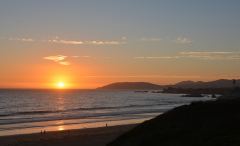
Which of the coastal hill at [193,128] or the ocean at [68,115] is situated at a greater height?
the coastal hill at [193,128]

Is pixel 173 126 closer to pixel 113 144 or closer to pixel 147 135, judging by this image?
pixel 147 135

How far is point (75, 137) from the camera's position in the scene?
3191 cm

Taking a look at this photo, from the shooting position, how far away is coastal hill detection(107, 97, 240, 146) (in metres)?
14.7

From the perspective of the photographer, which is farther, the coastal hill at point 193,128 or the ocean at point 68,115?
the ocean at point 68,115

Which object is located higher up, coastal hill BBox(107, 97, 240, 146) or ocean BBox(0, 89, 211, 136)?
coastal hill BBox(107, 97, 240, 146)

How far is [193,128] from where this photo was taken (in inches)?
642

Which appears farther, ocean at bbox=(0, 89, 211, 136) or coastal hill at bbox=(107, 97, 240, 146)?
ocean at bbox=(0, 89, 211, 136)

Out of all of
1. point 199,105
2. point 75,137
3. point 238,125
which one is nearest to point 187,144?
point 238,125

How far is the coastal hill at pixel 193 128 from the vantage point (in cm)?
1470

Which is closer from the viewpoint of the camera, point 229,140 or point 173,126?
point 229,140

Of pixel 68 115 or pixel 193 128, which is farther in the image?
pixel 68 115

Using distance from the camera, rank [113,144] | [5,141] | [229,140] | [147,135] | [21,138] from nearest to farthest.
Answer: [229,140], [147,135], [113,144], [5,141], [21,138]

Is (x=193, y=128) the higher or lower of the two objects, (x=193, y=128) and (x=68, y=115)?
the higher

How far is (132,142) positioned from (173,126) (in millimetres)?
1783
